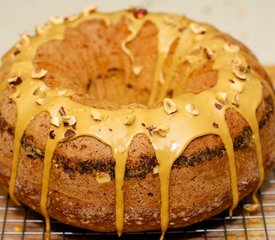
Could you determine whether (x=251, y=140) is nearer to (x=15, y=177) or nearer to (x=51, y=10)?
(x=15, y=177)

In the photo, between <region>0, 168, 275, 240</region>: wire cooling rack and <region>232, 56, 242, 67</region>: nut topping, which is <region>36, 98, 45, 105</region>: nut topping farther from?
<region>232, 56, 242, 67</region>: nut topping

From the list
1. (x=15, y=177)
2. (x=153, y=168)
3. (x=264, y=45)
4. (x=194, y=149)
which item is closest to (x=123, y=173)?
(x=153, y=168)

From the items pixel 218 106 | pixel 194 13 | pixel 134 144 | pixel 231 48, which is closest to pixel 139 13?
pixel 231 48

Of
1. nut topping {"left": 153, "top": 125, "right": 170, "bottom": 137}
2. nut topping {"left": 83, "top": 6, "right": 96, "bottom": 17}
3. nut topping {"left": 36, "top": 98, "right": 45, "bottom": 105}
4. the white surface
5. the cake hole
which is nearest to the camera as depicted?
nut topping {"left": 153, "top": 125, "right": 170, "bottom": 137}

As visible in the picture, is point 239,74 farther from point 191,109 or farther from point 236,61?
point 191,109

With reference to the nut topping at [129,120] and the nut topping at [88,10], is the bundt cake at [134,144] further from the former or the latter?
the nut topping at [88,10]

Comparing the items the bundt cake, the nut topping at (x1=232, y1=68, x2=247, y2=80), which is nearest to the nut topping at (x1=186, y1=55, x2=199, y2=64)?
the bundt cake

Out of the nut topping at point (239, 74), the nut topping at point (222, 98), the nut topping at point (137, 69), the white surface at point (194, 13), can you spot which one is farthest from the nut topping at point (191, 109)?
the white surface at point (194, 13)
